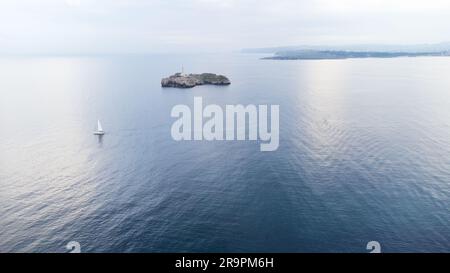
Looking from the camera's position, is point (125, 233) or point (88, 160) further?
point (88, 160)

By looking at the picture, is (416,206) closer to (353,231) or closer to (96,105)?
(353,231)

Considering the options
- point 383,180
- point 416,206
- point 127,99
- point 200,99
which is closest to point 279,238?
point 416,206

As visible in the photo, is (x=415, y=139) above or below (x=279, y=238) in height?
above

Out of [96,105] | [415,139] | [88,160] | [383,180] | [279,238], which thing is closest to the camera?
[279,238]

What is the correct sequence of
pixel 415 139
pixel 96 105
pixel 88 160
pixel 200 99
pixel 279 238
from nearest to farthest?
pixel 279 238
pixel 88 160
pixel 415 139
pixel 96 105
pixel 200 99

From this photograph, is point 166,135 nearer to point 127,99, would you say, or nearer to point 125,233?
point 125,233
